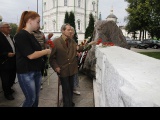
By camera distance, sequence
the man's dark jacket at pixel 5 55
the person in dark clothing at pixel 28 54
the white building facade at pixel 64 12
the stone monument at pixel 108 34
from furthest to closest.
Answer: the white building facade at pixel 64 12
the stone monument at pixel 108 34
the man's dark jacket at pixel 5 55
the person in dark clothing at pixel 28 54

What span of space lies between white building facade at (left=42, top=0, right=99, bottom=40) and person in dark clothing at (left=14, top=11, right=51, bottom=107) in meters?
54.8

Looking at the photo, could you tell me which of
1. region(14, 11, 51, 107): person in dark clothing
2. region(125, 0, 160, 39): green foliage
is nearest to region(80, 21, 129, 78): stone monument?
region(14, 11, 51, 107): person in dark clothing

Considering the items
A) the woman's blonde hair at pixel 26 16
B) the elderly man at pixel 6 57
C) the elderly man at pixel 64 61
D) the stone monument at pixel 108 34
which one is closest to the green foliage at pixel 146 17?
the stone monument at pixel 108 34

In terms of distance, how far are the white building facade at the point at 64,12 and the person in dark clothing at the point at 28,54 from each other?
54838mm

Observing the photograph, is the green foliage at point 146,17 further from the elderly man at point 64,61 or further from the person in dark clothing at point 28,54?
the person in dark clothing at point 28,54

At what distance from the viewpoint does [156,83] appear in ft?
4.54

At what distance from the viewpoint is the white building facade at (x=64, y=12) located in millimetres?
59656

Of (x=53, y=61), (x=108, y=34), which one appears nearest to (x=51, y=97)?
(x=53, y=61)

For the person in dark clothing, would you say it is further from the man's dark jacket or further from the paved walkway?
the man's dark jacket

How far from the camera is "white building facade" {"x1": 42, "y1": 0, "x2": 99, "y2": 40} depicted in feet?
196
